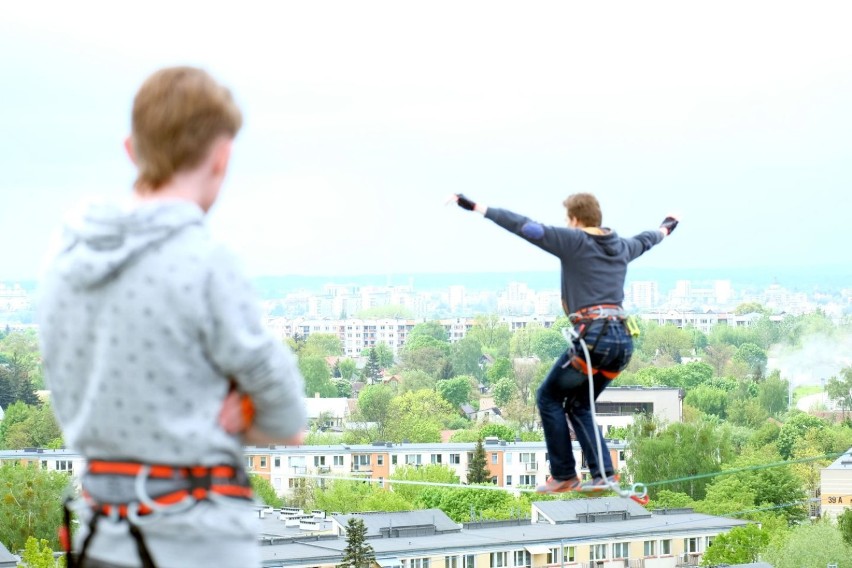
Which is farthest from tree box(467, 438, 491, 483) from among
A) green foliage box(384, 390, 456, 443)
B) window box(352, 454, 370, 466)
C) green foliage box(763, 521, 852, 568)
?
green foliage box(763, 521, 852, 568)

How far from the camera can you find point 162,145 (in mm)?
2379

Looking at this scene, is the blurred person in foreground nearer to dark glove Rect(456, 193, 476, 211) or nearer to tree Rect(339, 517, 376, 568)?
dark glove Rect(456, 193, 476, 211)

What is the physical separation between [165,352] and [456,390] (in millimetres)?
95858

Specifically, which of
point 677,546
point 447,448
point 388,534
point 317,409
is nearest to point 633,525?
point 677,546

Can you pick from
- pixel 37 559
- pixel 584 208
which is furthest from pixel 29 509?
pixel 584 208

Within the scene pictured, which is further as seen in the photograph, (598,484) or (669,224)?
(669,224)

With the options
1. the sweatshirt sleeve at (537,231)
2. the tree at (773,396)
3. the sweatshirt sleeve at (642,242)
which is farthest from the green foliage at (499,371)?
the sweatshirt sleeve at (537,231)

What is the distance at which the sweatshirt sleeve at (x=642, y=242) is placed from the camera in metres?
5.62

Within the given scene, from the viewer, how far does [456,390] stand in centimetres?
9794

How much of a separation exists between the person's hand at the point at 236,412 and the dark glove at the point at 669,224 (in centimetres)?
381

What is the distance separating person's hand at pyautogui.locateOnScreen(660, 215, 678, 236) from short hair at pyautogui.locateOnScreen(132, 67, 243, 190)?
12.4 ft

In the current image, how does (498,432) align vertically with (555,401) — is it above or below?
below

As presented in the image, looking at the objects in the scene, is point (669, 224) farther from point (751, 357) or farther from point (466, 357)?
point (751, 357)

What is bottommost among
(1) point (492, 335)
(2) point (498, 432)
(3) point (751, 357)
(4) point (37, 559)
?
(4) point (37, 559)
